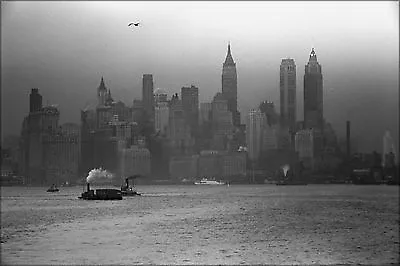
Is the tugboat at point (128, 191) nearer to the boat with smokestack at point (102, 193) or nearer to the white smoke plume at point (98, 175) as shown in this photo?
the boat with smokestack at point (102, 193)

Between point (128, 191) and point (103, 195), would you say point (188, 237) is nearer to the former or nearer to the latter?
point (128, 191)

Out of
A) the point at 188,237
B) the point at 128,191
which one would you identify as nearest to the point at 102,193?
the point at 128,191

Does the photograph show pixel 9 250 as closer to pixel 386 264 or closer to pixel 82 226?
pixel 82 226

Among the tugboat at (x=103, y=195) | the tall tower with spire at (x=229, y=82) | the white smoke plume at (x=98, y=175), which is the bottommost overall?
the tugboat at (x=103, y=195)

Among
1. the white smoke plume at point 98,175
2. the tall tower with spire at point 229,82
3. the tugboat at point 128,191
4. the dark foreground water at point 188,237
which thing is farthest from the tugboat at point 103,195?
the tall tower with spire at point 229,82

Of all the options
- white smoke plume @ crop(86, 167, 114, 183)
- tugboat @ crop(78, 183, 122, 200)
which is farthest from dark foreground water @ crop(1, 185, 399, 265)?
white smoke plume @ crop(86, 167, 114, 183)
